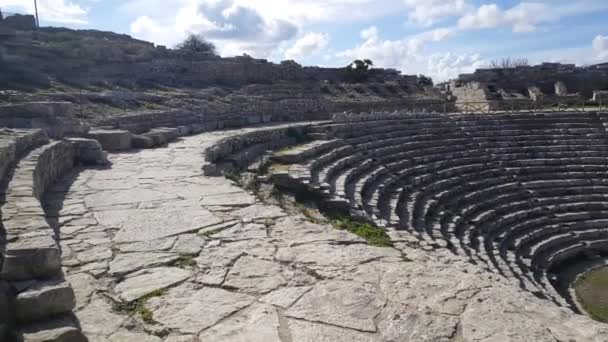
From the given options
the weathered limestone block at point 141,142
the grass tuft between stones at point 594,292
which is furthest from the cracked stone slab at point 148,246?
the grass tuft between stones at point 594,292

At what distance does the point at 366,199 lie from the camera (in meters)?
9.69

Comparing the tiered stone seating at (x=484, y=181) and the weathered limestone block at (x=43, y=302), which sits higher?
the weathered limestone block at (x=43, y=302)

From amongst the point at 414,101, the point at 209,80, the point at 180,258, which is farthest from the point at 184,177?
the point at 414,101

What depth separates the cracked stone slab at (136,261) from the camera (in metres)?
3.61

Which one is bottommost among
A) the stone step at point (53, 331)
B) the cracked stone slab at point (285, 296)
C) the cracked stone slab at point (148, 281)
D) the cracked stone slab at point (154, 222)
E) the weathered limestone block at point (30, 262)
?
the cracked stone slab at point (285, 296)

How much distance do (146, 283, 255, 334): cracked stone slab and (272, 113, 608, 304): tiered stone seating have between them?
456 centimetres

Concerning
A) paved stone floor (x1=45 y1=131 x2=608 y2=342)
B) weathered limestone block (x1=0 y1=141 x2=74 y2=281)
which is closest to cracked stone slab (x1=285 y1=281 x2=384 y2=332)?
paved stone floor (x1=45 y1=131 x2=608 y2=342)

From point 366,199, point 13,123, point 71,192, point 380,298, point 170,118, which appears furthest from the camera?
point 170,118

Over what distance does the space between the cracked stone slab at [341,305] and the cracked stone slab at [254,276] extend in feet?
0.96

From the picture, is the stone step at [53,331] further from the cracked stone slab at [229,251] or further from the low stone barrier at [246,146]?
the low stone barrier at [246,146]

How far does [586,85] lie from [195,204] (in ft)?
98.0

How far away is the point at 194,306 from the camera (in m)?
3.12

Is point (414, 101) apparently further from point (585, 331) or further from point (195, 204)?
point (585, 331)

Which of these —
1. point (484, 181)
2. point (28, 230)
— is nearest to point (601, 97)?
point (484, 181)
